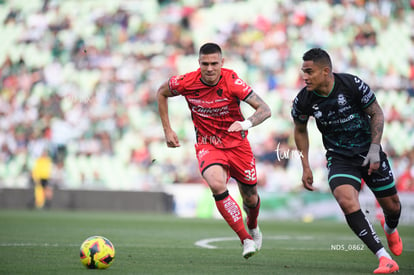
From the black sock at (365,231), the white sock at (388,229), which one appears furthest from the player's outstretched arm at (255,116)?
the white sock at (388,229)

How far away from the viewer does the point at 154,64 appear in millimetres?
26453

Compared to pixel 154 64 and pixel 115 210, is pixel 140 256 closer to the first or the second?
pixel 115 210

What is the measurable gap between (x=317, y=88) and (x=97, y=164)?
1833 centimetres

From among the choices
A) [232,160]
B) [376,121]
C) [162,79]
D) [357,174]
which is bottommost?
[357,174]

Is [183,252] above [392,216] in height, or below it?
below

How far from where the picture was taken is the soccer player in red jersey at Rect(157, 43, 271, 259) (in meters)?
8.36

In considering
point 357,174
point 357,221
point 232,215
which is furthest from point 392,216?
point 232,215

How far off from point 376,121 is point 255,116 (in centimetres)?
144

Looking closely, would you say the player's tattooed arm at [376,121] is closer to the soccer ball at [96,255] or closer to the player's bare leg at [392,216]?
the player's bare leg at [392,216]

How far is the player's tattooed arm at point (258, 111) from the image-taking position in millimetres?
8195

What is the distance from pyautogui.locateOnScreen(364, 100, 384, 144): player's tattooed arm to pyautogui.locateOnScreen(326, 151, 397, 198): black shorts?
0.39 meters

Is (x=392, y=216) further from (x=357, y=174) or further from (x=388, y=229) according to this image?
(x=357, y=174)

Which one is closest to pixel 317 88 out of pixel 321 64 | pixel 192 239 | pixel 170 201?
pixel 321 64

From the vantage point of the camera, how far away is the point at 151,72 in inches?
1038
